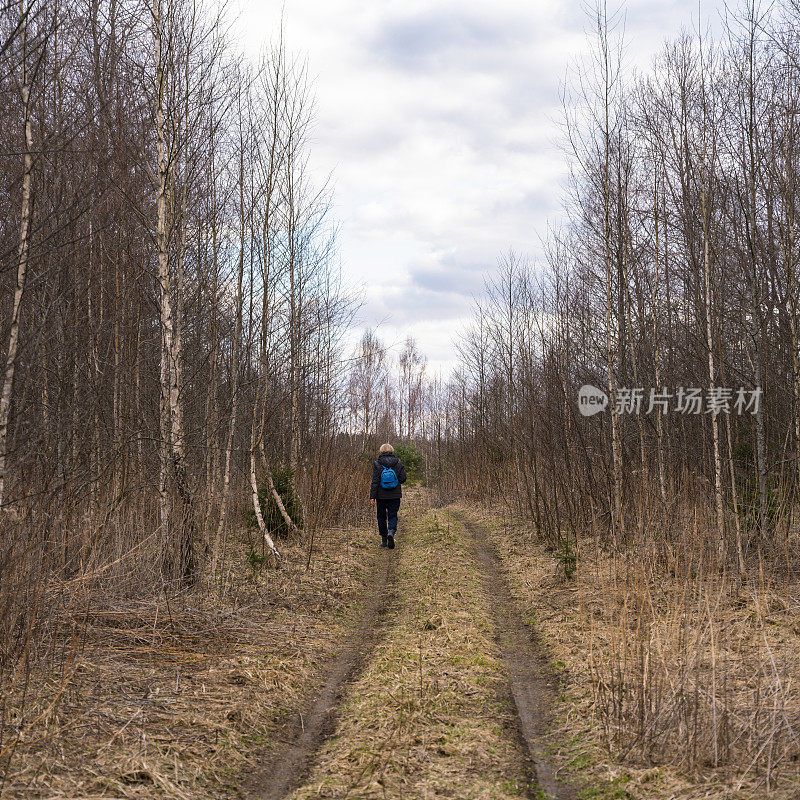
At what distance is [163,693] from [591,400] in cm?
784

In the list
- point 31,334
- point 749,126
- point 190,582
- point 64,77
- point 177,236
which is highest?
point 64,77

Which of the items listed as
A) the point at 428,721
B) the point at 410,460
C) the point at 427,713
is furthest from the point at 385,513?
the point at 410,460

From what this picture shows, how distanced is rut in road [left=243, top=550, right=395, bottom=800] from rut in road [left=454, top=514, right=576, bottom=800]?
49.4 inches

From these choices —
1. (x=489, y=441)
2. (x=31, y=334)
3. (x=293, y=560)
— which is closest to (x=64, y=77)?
(x=31, y=334)

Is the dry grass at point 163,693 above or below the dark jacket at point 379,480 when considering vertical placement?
below

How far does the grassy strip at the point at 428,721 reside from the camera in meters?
3.50

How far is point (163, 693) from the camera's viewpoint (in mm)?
4379

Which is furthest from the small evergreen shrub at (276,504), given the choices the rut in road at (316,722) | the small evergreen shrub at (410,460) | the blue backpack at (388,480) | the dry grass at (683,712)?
the small evergreen shrub at (410,460)

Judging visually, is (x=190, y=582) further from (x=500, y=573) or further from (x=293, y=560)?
(x=500, y=573)

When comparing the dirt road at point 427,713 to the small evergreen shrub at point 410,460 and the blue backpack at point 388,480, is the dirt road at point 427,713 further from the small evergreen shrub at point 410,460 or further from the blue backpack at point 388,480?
the small evergreen shrub at point 410,460

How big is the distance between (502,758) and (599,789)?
0.62 m

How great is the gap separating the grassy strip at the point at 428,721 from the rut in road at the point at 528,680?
0.11 meters

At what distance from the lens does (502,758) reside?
3.87m

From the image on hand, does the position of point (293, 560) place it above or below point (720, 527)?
below
